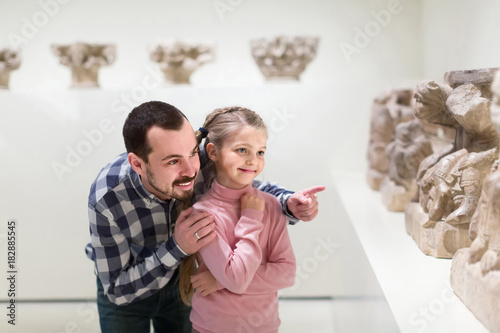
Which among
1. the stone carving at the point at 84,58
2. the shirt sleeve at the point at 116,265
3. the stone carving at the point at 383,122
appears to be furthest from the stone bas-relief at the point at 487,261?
the stone carving at the point at 84,58

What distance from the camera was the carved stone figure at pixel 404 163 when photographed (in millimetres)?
2988

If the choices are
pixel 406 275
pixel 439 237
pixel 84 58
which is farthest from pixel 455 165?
pixel 84 58

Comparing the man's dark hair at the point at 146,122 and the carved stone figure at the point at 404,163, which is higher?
the man's dark hair at the point at 146,122

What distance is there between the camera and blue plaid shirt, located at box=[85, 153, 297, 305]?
5.57ft

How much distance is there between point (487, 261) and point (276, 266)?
21.6 inches

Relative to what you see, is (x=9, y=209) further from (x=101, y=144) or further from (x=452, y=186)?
(x=452, y=186)

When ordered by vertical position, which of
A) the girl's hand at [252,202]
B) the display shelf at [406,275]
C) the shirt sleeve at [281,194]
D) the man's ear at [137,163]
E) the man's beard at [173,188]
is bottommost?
the display shelf at [406,275]

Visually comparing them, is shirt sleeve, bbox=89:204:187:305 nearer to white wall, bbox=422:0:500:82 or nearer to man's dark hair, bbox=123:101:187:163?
man's dark hair, bbox=123:101:187:163

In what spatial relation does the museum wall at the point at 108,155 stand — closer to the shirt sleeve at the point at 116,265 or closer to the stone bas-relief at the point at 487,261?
the stone bas-relief at the point at 487,261

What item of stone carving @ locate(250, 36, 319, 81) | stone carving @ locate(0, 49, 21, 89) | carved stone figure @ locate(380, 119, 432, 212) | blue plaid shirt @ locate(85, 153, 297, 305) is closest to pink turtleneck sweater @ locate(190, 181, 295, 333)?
blue plaid shirt @ locate(85, 153, 297, 305)

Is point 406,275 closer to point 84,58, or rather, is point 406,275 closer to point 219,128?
point 219,128

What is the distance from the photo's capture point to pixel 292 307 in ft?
10.6

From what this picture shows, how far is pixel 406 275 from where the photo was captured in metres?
1.97

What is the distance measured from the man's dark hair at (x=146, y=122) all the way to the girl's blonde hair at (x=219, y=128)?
0.10 m
